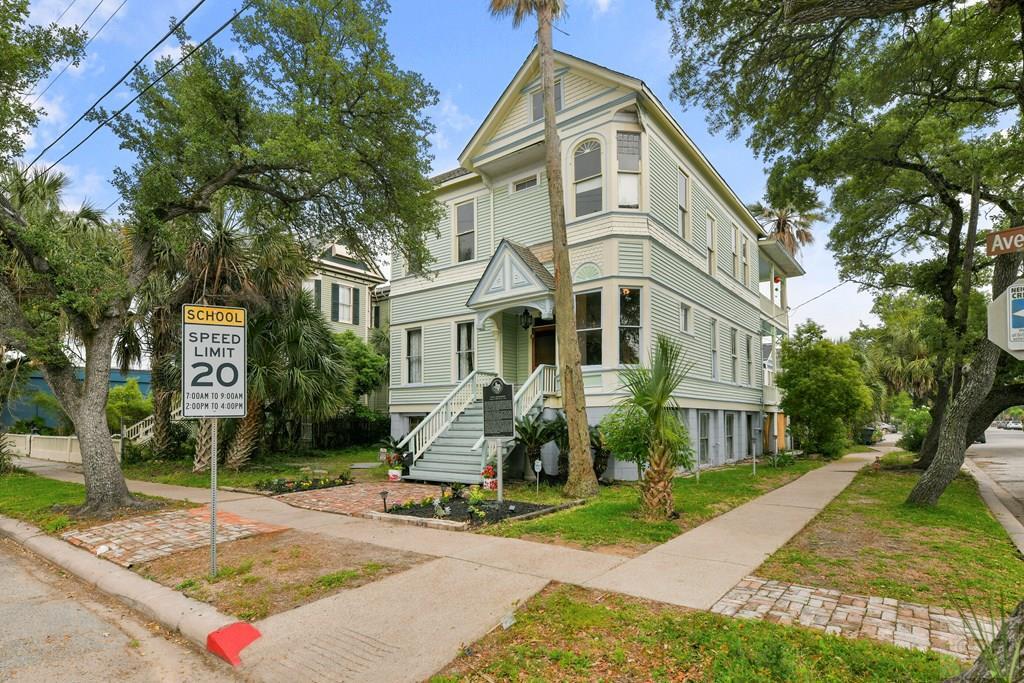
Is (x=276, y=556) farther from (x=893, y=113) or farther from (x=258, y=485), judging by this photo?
(x=893, y=113)

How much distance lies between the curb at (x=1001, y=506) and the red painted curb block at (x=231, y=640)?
29.0 feet

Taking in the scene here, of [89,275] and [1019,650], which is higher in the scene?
[89,275]

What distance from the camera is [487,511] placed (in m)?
9.17

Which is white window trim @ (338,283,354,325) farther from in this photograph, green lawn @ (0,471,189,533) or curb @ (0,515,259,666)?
curb @ (0,515,259,666)

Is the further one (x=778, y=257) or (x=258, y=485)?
(x=778, y=257)

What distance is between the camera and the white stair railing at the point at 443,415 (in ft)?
46.1

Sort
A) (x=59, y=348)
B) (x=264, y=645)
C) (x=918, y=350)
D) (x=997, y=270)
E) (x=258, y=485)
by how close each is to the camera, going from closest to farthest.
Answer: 1. (x=264, y=645)
2. (x=997, y=270)
3. (x=59, y=348)
4. (x=258, y=485)
5. (x=918, y=350)

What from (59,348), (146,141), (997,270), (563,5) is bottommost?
(59,348)

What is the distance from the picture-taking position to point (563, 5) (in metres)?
11.8

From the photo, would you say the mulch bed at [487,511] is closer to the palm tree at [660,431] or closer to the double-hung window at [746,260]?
the palm tree at [660,431]

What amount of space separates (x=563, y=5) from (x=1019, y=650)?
12400 millimetres

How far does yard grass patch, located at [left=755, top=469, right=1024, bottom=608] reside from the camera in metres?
5.59

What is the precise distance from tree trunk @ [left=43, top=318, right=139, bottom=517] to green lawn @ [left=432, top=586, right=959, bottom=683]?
28.8 feet

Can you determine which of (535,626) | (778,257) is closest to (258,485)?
(535,626)
